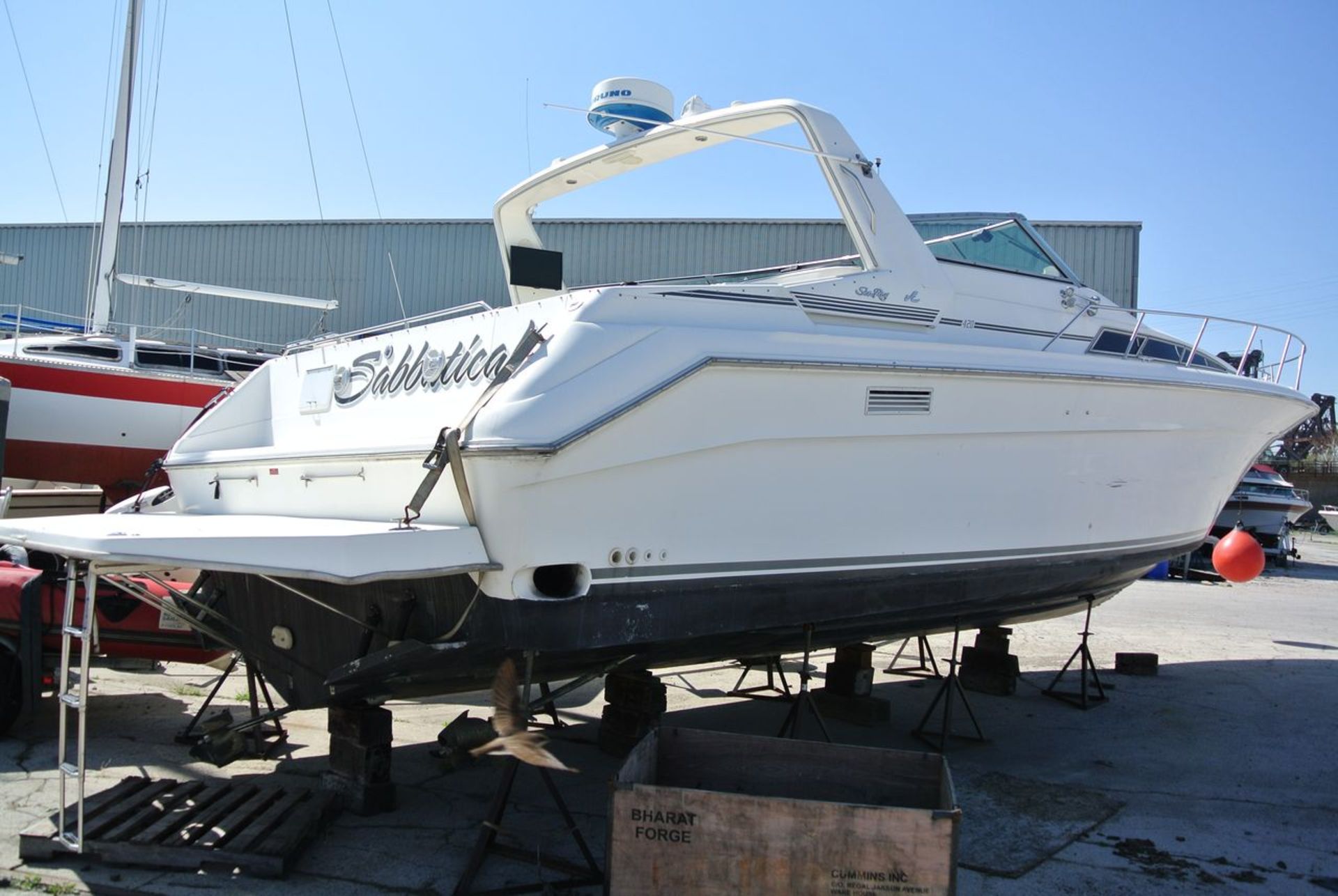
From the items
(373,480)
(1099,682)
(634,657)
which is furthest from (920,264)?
(1099,682)

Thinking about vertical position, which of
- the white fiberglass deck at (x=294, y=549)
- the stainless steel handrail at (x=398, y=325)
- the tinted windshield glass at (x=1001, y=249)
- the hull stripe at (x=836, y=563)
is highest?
the tinted windshield glass at (x=1001, y=249)

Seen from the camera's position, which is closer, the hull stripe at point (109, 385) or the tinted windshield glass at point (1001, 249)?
the tinted windshield glass at point (1001, 249)

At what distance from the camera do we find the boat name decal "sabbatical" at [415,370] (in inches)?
156

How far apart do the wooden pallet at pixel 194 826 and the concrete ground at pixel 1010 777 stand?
6 cm

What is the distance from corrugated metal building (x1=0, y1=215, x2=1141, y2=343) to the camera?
16.8 m

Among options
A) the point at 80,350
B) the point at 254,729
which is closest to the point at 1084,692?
the point at 254,729

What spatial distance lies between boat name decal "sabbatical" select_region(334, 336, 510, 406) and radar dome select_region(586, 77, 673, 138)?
1763mm

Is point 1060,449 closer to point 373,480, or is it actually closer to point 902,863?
point 902,863

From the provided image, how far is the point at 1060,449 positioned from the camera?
509 cm

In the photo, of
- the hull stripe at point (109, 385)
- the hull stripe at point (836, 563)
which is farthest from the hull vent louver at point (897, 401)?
the hull stripe at point (109, 385)

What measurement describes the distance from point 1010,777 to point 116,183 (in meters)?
12.0

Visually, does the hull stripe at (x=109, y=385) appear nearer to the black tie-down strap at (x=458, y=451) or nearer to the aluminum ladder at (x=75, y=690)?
the aluminum ladder at (x=75, y=690)

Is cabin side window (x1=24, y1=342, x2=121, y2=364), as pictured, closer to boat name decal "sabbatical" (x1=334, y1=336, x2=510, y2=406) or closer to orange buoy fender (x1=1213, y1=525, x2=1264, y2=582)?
boat name decal "sabbatical" (x1=334, y1=336, x2=510, y2=406)

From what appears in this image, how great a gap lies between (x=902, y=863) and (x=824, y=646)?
1776 millimetres
